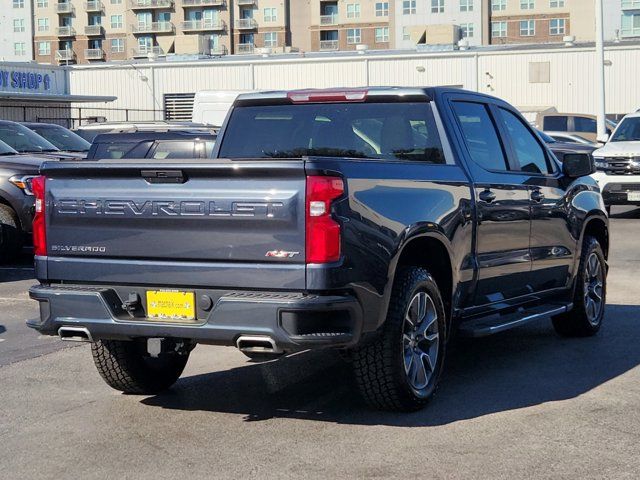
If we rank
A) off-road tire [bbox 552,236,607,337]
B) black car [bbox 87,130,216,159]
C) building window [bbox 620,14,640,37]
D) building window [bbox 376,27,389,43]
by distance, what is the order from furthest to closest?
1. building window [bbox 376,27,389,43]
2. building window [bbox 620,14,640,37]
3. black car [bbox 87,130,216,159]
4. off-road tire [bbox 552,236,607,337]

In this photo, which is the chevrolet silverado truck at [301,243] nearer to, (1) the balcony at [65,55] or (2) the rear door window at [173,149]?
(2) the rear door window at [173,149]

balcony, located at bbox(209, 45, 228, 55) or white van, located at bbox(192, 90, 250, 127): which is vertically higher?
balcony, located at bbox(209, 45, 228, 55)

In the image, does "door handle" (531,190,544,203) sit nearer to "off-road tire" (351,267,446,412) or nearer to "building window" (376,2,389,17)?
"off-road tire" (351,267,446,412)

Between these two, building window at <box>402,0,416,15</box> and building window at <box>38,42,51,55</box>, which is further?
building window at <box>38,42,51,55</box>

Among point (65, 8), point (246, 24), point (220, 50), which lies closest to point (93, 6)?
point (65, 8)

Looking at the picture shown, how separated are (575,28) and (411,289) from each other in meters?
98.1

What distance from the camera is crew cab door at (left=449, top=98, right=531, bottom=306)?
7.34 m

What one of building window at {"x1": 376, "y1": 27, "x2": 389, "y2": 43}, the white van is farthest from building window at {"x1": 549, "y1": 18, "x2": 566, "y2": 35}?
the white van

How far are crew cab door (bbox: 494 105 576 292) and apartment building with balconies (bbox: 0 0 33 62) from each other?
404 ft

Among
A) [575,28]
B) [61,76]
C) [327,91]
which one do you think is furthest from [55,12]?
[327,91]

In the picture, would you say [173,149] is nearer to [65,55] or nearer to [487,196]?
[487,196]

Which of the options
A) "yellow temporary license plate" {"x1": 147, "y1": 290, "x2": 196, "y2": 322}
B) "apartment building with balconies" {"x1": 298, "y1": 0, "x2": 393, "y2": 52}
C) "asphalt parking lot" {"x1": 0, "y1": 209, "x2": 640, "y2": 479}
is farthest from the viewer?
"apartment building with balconies" {"x1": 298, "y1": 0, "x2": 393, "y2": 52}

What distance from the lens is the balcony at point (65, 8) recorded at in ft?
403

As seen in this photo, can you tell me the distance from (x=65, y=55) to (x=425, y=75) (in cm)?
7991
